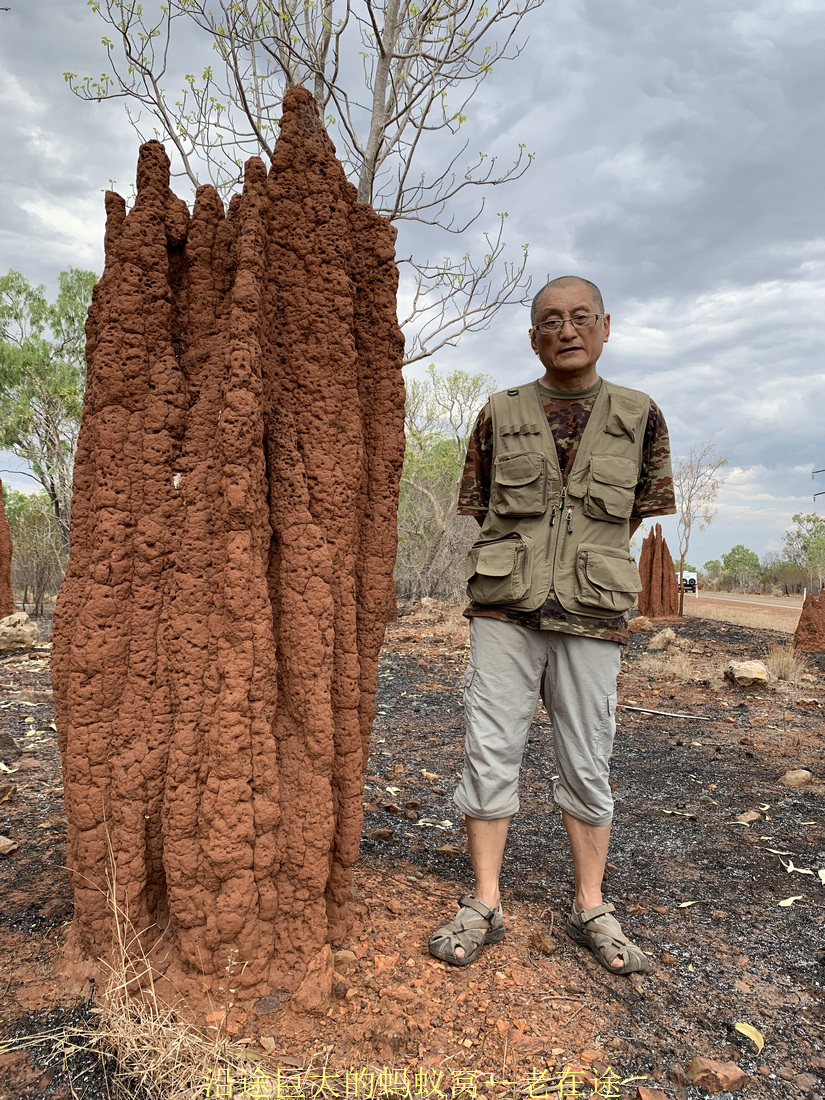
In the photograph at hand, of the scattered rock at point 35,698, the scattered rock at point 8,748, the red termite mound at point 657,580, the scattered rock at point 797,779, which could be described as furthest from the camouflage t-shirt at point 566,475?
the red termite mound at point 657,580

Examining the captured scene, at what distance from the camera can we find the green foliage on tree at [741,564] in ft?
146

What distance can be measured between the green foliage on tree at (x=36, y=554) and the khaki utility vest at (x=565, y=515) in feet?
44.1

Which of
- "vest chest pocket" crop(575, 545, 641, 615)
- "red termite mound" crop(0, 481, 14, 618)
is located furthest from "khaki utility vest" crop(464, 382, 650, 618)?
"red termite mound" crop(0, 481, 14, 618)

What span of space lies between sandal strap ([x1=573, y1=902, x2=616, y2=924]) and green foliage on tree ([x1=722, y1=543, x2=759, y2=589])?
4652 cm

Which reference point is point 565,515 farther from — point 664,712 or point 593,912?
point 664,712

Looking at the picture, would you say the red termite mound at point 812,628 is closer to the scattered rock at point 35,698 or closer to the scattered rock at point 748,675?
the scattered rock at point 748,675

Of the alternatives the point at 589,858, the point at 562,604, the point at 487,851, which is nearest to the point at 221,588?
the point at 562,604

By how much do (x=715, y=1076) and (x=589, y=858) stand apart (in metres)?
0.76

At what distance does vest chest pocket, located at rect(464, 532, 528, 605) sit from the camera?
8.16 feet

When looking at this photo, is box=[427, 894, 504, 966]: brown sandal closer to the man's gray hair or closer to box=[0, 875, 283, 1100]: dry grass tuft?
box=[0, 875, 283, 1100]: dry grass tuft

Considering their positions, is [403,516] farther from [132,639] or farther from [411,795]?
[132,639]

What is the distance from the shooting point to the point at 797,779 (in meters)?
4.79

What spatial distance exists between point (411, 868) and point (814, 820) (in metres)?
2.65

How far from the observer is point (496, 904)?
2.51 m
